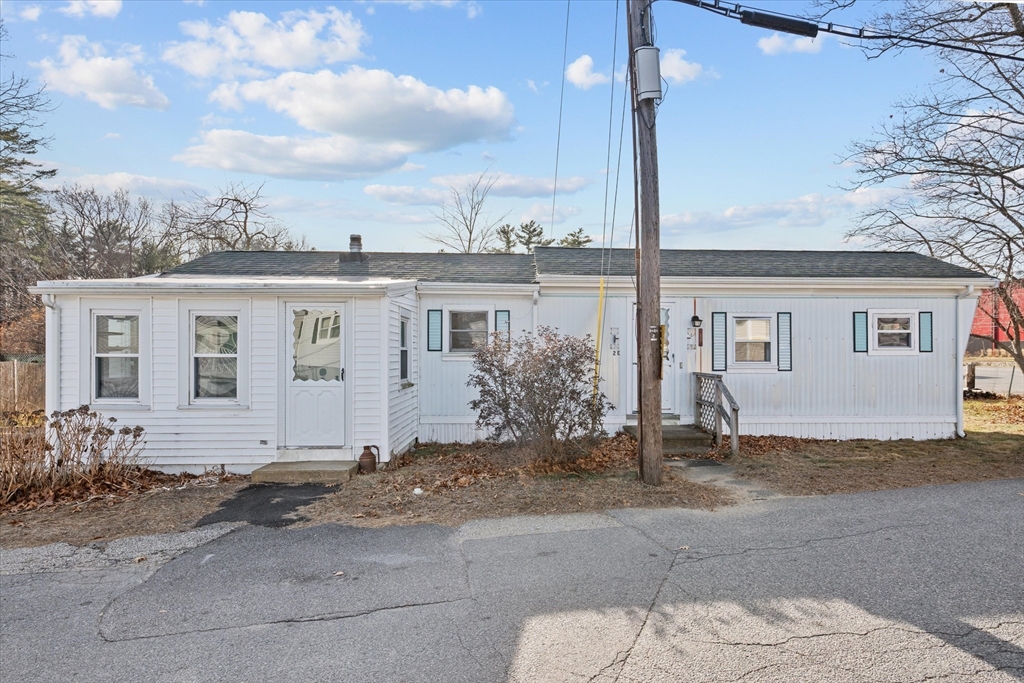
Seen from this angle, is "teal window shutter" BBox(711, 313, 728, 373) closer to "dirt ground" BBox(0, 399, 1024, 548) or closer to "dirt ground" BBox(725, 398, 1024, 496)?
"dirt ground" BBox(725, 398, 1024, 496)

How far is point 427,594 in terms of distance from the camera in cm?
425

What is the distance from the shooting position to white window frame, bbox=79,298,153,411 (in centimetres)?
819

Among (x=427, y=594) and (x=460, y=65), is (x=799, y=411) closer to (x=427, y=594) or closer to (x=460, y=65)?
(x=427, y=594)

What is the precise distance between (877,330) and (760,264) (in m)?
2.30

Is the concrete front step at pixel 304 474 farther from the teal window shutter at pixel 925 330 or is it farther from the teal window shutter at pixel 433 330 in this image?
the teal window shutter at pixel 925 330

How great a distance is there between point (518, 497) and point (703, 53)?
720 cm

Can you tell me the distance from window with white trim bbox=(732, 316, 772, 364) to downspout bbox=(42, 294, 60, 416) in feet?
33.7

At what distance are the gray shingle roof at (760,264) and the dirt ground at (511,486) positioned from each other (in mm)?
2963

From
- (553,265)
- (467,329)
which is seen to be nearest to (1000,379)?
(553,265)

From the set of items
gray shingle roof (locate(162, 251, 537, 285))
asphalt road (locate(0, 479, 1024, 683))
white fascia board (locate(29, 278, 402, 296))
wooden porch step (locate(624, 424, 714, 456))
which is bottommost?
asphalt road (locate(0, 479, 1024, 683))

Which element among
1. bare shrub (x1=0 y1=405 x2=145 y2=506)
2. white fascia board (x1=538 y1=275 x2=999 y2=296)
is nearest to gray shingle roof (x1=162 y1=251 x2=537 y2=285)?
white fascia board (x1=538 y1=275 x2=999 y2=296)

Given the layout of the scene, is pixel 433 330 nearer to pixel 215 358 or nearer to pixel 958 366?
pixel 215 358

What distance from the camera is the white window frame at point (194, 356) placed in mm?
8242

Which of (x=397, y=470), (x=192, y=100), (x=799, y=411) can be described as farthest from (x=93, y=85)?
(x=799, y=411)
